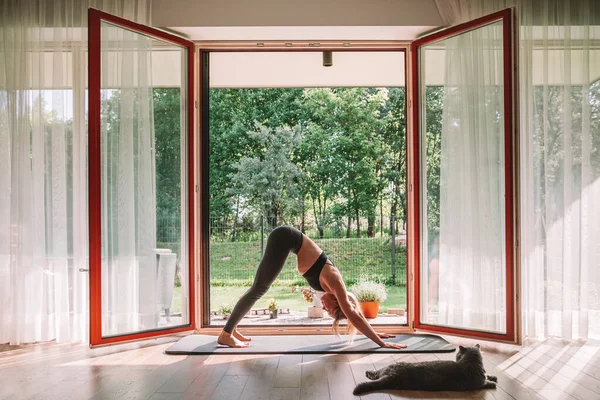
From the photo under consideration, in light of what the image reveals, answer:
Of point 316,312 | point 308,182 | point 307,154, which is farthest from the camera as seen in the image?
point 307,154

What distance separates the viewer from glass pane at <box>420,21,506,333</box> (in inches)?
157

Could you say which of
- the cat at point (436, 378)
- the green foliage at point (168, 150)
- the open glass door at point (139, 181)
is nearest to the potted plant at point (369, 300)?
the open glass door at point (139, 181)

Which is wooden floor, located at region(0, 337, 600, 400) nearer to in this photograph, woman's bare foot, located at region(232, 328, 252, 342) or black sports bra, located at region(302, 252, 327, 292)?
woman's bare foot, located at region(232, 328, 252, 342)

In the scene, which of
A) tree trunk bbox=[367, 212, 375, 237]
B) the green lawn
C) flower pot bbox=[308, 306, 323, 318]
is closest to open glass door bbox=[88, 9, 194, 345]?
flower pot bbox=[308, 306, 323, 318]

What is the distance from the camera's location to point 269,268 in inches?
153

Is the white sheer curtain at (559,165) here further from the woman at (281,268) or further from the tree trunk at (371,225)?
the tree trunk at (371,225)

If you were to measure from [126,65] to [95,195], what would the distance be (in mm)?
1083

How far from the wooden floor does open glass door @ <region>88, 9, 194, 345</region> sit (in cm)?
39

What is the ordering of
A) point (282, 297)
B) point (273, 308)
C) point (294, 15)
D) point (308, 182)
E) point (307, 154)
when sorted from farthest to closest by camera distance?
point (307, 154)
point (308, 182)
point (282, 297)
point (273, 308)
point (294, 15)

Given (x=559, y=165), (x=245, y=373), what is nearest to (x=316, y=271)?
(x=245, y=373)

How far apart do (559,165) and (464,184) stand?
29.9 inches

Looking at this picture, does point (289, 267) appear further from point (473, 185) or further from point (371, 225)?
point (473, 185)

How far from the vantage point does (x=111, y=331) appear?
392 cm

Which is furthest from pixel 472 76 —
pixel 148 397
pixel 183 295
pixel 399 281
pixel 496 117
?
pixel 399 281
